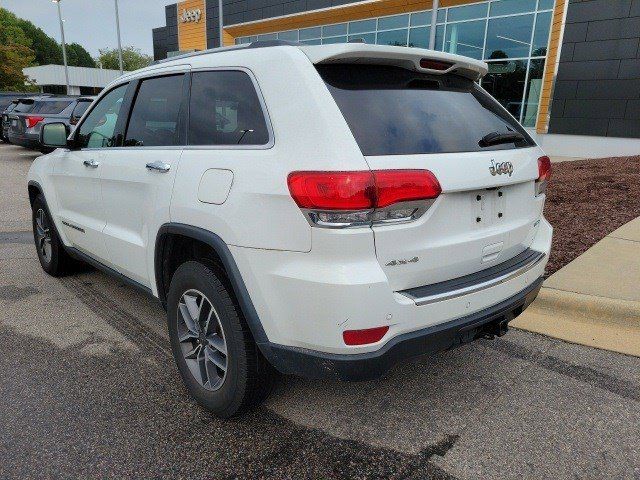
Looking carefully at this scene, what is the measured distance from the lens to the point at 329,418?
8.72ft

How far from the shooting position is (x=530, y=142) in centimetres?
294

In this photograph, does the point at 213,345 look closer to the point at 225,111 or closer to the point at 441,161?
the point at 225,111

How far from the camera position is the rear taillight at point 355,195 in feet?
6.49

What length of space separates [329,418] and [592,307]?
243 cm

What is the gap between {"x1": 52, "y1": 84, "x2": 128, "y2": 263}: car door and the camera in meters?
3.59

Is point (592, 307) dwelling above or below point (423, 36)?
below

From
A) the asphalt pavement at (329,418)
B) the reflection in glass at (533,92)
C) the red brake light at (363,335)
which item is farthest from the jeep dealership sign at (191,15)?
the red brake light at (363,335)

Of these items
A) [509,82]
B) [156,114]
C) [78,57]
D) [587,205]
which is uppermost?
[78,57]

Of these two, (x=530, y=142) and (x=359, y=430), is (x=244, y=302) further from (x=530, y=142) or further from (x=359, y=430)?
(x=530, y=142)

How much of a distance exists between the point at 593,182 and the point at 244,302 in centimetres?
793

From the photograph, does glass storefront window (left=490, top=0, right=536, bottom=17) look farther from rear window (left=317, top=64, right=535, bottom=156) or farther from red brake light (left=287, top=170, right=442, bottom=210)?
red brake light (left=287, top=170, right=442, bottom=210)

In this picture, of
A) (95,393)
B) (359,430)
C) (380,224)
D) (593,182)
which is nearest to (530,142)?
(380,224)

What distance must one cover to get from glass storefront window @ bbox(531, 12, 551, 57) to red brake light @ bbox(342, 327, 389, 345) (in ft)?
54.8

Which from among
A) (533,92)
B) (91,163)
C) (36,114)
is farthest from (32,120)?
(533,92)
